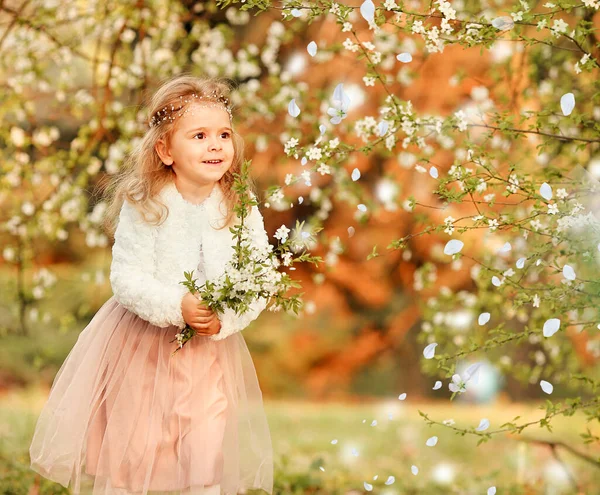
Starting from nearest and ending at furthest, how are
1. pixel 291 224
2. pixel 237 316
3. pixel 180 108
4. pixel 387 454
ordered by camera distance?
pixel 237 316 → pixel 180 108 → pixel 387 454 → pixel 291 224

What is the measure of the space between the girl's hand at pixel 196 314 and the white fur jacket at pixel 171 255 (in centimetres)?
2

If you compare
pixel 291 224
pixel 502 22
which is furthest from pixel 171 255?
pixel 291 224

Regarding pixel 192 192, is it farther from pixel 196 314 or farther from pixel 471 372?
pixel 471 372

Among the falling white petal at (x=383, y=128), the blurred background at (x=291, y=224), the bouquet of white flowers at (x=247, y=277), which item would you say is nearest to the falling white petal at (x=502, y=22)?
the blurred background at (x=291, y=224)

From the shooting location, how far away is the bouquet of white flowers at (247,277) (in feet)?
6.77

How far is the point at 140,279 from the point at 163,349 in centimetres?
21

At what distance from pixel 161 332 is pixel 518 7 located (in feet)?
4.03

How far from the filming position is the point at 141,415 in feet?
7.43

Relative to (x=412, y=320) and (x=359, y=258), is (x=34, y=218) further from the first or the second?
(x=412, y=320)

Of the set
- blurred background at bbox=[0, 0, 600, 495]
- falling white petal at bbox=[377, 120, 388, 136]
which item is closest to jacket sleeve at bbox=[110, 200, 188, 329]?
blurred background at bbox=[0, 0, 600, 495]

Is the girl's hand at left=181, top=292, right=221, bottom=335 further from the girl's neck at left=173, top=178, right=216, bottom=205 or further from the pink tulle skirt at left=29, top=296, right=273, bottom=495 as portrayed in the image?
the girl's neck at left=173, top=178, right=216, bottom=205

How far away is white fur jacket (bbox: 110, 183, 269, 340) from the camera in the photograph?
2178 millimetres

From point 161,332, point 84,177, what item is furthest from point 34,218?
point 161,332

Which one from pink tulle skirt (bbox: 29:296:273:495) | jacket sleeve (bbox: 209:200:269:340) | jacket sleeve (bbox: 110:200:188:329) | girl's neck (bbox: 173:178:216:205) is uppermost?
girl's neck (bbox: 173:178:216:205)
